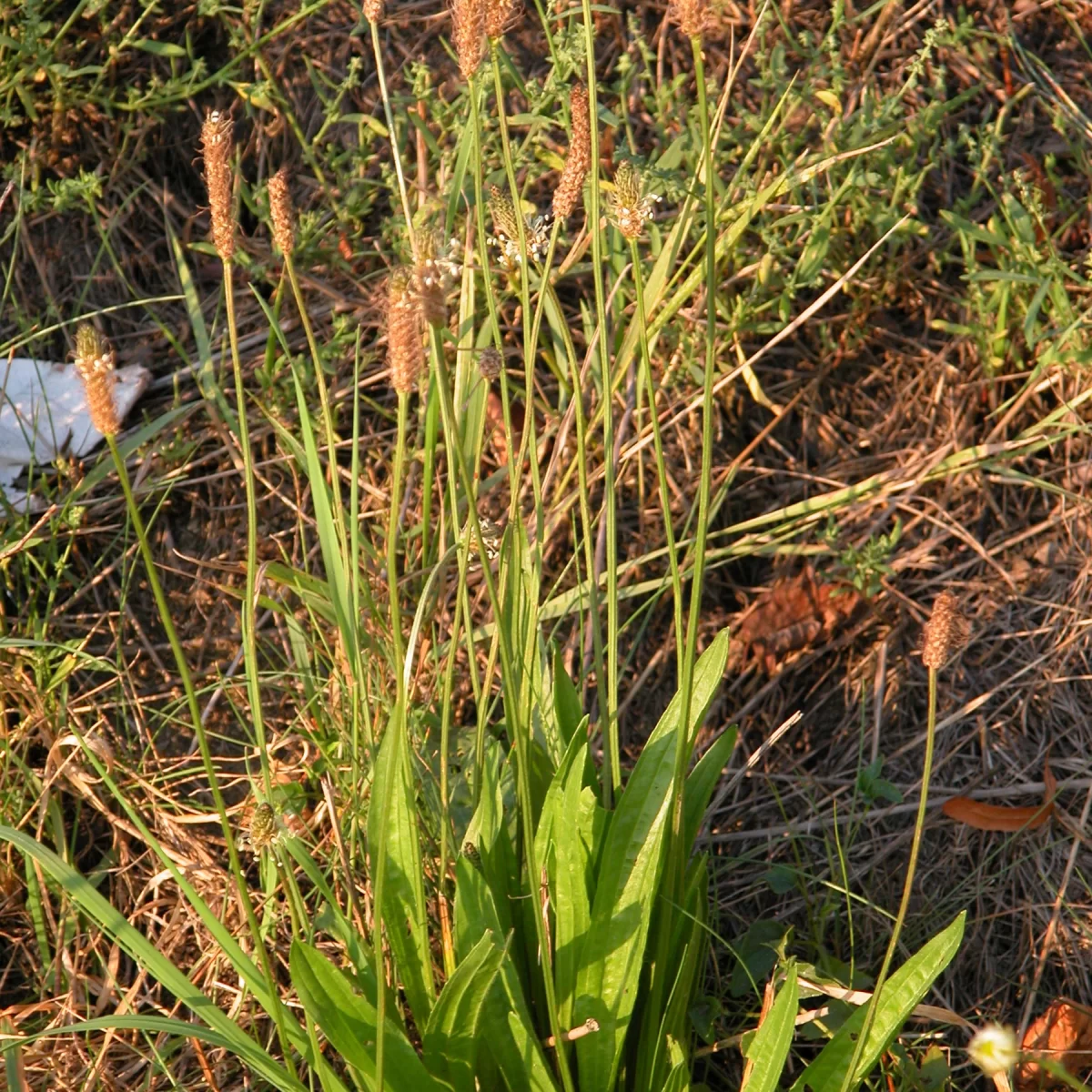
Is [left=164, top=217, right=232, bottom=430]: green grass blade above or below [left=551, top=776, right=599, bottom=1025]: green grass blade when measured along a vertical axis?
above

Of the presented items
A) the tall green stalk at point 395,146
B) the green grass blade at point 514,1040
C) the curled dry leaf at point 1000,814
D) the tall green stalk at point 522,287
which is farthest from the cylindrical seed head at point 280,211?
the curled dry leaf at point 1000,814

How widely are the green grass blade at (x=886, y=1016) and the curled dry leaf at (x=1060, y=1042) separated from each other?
422mm

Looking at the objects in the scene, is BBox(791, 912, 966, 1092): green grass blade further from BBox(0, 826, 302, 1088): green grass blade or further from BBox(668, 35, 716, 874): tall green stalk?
BBox(0, 826, 302, 1088): green grass blade

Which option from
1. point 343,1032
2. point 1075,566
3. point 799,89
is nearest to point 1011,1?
point 799,89

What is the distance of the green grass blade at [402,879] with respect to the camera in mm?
1426

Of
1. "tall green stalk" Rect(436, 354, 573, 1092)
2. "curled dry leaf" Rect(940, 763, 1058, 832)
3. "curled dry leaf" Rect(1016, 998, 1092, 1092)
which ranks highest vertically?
"tall green stalk" Rect(436, 354, 573, 1092)

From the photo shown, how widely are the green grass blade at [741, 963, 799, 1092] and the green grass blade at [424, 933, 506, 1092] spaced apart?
32 centimetres

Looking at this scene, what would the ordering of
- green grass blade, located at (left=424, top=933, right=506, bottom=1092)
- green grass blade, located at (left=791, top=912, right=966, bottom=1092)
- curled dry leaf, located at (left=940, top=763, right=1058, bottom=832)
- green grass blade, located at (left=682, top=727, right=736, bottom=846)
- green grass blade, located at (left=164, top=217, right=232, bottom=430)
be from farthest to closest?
green grass blade, located at (left=164, top=217, right=232, bottom=430) → curled dry leaf, located at (left=940, top=763, right=1058, bottom=832) → green grass blade, located at (left=682, top=727, right=736, bottom=846) → green grass blade, located at (left=791, top=912, right=966, bottom=1092) → green grass blade, located at (left=424, top=933, right=506, bottom=1092)

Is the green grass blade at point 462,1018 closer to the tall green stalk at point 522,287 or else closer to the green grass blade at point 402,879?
the green grass blade at point 402,879

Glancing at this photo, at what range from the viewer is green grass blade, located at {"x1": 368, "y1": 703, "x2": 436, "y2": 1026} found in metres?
1.43

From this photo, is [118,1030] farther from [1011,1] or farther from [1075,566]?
[1011,1]

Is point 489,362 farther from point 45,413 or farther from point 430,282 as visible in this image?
point 45,413

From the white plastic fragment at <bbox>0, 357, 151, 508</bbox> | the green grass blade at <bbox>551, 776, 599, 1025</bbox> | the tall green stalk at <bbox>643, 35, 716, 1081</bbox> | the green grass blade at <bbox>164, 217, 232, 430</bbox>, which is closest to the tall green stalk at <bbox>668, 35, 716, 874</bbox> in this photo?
the tall green stalk at <bbox>643, 35, 716, 1081</bbox>

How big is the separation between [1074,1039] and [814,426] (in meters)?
1.18
